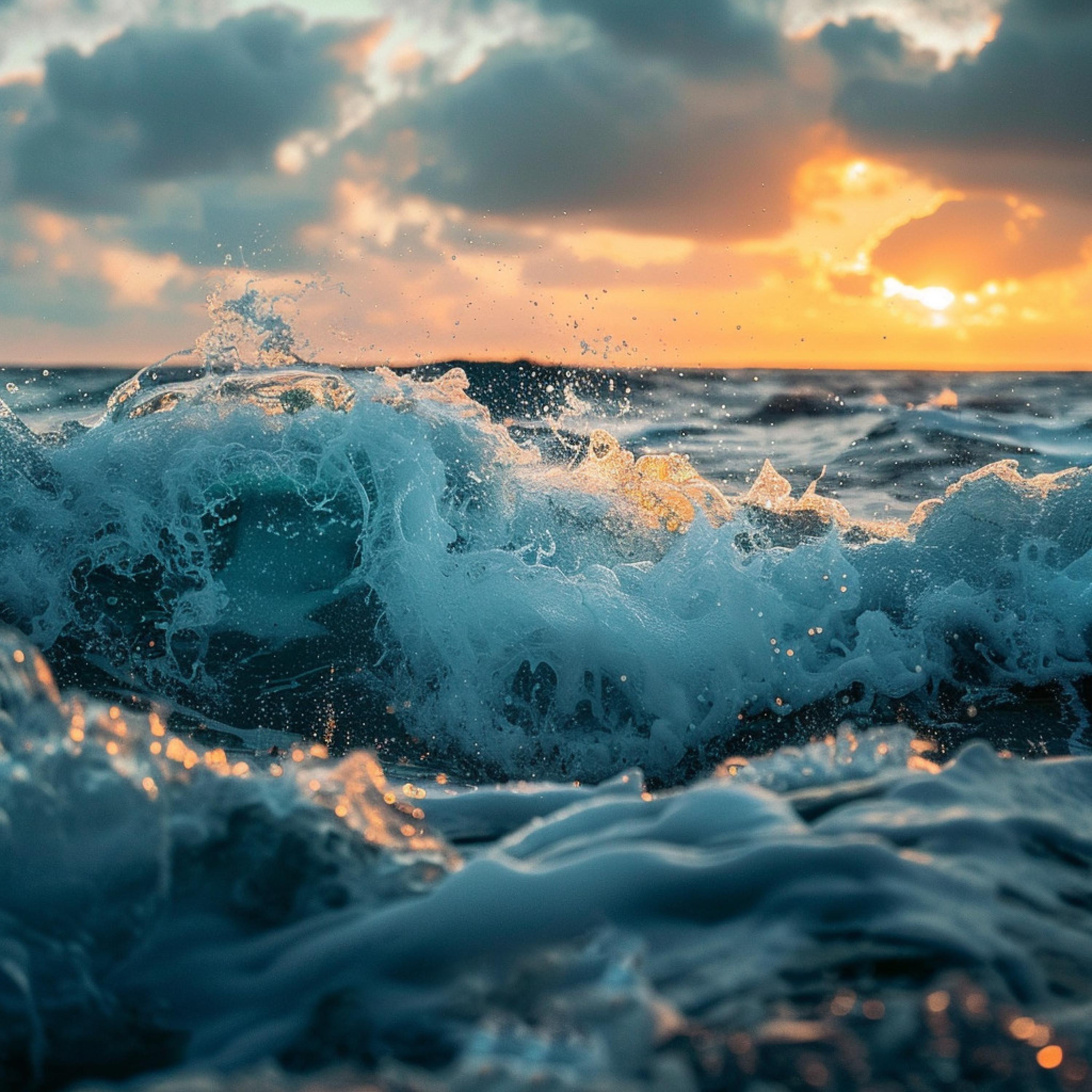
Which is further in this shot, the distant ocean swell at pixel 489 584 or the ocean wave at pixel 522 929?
the distant ocean swell at pixel 489 584

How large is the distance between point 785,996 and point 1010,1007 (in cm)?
31

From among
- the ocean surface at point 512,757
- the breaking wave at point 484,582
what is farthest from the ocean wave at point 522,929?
the breaking wave at point 484,582

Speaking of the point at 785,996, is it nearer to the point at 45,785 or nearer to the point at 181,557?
the point at 45,785

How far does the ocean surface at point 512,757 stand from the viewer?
149 centimetres

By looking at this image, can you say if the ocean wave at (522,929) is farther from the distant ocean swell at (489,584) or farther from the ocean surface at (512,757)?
the distant ocean swell at (489,584)

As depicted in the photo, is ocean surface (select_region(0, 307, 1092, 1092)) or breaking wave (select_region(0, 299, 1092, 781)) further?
breaking wave (select_region(0, 299, 1092, 781))

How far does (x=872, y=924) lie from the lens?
5.44ft

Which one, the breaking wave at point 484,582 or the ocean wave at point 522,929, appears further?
the breaking wave at point 484,582

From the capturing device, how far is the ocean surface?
1488mm

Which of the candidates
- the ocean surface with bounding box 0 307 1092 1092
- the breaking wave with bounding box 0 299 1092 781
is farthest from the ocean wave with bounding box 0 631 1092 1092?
the breaking wave with bounding box 0 299 1092 781

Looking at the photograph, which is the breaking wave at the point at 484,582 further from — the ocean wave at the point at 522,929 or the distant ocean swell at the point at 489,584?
the ocean wave at the point at 522,929

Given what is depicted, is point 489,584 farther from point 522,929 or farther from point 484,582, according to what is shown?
point 522,929

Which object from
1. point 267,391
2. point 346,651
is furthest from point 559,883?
point 267,391

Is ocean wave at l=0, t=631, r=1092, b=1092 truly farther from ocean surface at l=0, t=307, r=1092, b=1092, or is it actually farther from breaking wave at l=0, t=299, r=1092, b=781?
breaking wave at l=0, t=299, r=1092, b=781
